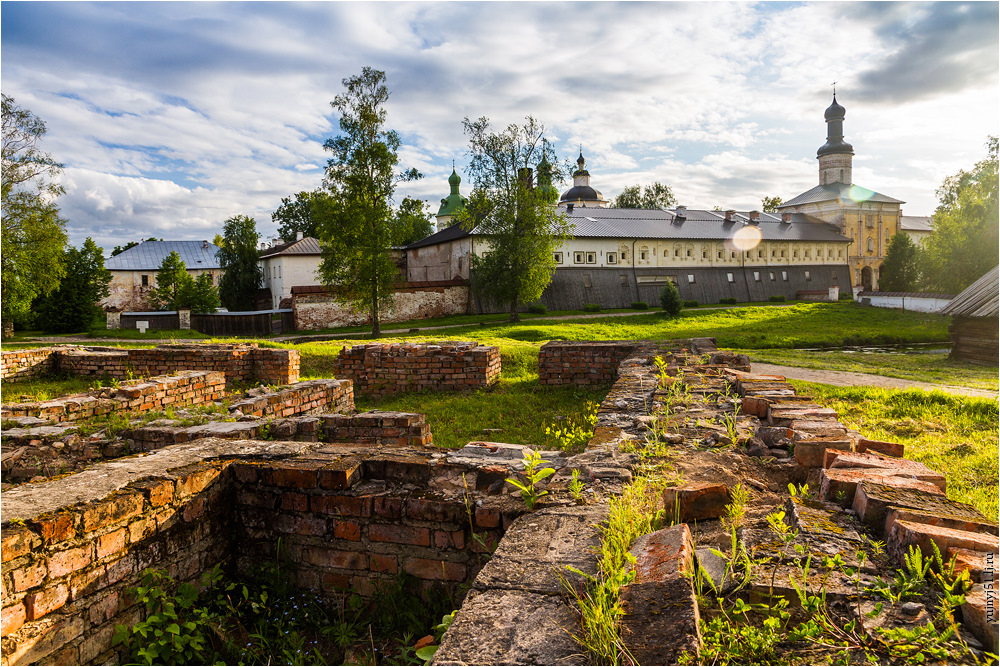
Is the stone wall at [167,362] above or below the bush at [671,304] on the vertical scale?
below

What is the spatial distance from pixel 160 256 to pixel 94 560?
54913 mm

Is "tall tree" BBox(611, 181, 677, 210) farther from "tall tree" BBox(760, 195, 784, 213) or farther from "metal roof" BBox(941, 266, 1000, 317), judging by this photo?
"metal roof" BBox(941, 266, 1000, 317)

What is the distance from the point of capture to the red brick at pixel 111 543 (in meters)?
2.79

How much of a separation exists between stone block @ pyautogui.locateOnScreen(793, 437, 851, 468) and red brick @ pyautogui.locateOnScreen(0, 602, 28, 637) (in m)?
4.00

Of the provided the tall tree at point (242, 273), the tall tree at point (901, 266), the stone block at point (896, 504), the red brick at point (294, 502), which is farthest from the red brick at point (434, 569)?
the tall tree at point (901, 266)

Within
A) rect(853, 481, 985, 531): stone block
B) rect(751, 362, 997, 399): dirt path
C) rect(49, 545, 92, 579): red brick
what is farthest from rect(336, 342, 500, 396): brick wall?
rect(853, 481, 985, 531): stone block

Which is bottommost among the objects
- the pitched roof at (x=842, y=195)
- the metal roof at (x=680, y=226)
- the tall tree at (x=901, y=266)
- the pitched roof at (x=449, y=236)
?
the tall tree at (x=901, y=266)

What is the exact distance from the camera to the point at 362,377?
10.6 metres

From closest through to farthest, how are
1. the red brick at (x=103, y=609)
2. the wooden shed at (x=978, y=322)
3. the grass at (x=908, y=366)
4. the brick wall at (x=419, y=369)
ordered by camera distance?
the red brick at (x=103, y=609)
the brick wall at (x=419, y=369)
the grass at (x=908, y=366)
the wooden shed at (x=978, y=322)

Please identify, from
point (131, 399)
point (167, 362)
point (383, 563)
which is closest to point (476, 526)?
point (383, 563)

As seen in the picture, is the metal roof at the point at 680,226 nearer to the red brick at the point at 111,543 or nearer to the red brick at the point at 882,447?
the red brick at the point at 882,447

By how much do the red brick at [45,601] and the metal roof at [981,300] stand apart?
1723cm

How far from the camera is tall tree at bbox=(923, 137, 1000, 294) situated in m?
31.6

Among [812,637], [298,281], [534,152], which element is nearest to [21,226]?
[298,281]
